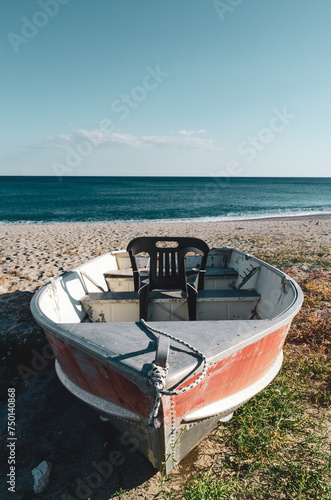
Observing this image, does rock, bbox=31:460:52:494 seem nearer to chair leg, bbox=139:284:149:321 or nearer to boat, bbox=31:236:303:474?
boat, bbox=31:236:303:474

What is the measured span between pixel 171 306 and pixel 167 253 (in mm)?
814

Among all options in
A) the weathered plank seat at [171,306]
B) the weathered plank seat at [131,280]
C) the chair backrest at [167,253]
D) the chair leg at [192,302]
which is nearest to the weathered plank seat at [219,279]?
the weathered plank seat at [131,280]

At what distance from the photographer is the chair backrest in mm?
4137

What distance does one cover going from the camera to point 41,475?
2.40 meters

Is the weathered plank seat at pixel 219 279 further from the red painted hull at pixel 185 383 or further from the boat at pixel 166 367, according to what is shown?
the red painted hull at pixel 185 383

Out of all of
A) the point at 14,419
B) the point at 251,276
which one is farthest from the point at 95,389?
the point at 251,276

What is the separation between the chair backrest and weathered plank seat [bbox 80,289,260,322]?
0.22 metres

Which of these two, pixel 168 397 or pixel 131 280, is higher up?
pixel 168 397

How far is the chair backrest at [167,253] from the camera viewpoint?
4137mm

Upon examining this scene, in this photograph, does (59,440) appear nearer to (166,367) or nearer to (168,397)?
(168,397)

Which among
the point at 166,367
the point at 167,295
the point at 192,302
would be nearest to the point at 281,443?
the point at 166,367

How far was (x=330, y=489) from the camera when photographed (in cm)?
223

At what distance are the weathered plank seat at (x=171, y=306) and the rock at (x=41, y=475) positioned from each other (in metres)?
2.14

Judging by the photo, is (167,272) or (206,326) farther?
(167,272)
